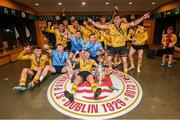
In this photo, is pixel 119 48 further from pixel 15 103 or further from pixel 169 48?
pixel 15 103

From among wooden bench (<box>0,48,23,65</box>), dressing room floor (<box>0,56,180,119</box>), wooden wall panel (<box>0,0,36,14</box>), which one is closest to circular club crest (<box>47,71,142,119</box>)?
dressing room floor (<box>0,56,180,119</box>)

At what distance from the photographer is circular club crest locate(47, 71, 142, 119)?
7.98ft

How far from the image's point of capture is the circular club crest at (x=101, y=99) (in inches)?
95.8

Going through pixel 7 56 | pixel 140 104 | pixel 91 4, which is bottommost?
pixel 140 104

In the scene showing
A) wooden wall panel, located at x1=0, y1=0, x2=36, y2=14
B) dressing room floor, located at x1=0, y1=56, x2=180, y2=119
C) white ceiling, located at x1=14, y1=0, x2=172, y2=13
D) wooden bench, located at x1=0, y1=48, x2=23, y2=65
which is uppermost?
white ceiling, located at x1=14, y1=0, x2=172, y2=13

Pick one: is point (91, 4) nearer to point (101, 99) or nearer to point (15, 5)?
point (15, 5)

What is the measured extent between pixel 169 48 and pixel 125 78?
81.9 inches

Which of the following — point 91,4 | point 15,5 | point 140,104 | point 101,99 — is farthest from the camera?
point 91,4

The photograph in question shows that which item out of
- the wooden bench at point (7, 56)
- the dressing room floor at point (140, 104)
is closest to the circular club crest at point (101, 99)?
the dressing room floor at point (140, 104)

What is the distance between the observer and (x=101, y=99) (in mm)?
2814

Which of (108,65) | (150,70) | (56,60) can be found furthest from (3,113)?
(150,70)

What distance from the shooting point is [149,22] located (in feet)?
29.8

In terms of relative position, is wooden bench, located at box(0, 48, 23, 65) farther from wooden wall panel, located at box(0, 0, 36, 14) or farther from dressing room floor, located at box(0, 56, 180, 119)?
wooden wall panel, located at box(0, 0, 36, 14)

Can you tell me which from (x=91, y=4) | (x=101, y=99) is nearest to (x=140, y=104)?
(x=101, y=99)
